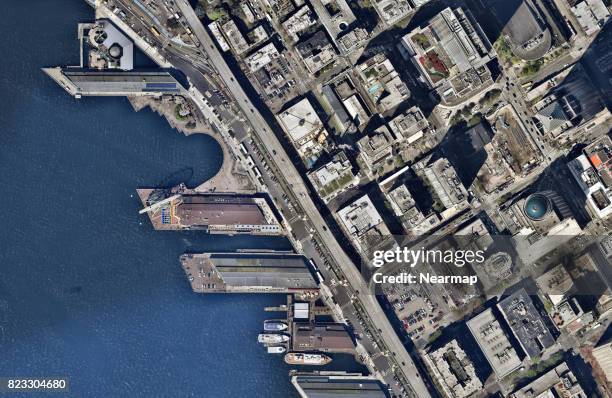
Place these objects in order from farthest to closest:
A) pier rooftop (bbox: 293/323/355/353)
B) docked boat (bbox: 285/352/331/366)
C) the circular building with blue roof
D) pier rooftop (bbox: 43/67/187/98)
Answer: pier rooftop (bbox: 43/67/187/98) → docked boat (bbox: 285/352/331/366) → pier rooftop (bbox: 293/323/355/353) → the circular building with blue roof

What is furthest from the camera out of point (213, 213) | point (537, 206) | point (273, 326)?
point (213, 213)

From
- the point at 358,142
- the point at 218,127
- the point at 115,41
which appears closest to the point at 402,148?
the point at 358,142

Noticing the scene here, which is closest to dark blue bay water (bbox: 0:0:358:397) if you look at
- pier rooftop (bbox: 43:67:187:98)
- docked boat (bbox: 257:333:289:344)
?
docked boat (bbox: 257:333:289:344)

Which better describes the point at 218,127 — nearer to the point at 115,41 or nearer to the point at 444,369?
the point at 115,41

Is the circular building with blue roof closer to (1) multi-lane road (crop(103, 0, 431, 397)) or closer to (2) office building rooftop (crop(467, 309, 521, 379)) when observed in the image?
(2) office building rooftop (crop(467, 309, 521, 379))

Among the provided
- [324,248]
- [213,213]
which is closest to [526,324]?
[324,248]

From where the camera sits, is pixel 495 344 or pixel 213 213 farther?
pixel 213 213

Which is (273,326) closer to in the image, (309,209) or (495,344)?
(309,209)

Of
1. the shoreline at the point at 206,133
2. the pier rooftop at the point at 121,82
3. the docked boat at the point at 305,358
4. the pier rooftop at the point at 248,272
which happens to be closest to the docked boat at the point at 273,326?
the docked boat at the point at 305,358
